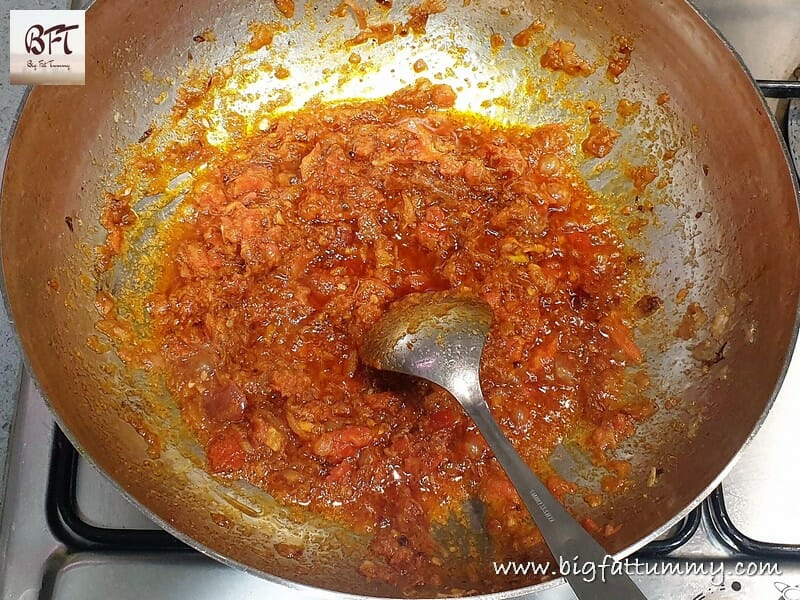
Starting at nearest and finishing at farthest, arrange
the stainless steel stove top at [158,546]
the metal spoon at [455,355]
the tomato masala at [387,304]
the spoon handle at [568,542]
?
the spoon handle at [568,542] → the metal spoon at [455,355] → the stainless steel stove top at [158,546] → the tomato masala at [387,304]

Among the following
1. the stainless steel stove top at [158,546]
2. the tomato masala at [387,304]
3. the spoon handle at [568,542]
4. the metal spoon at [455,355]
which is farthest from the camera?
the tomato masala at [387,304]

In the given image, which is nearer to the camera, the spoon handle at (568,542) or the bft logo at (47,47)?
the spoon handle at (568,542)

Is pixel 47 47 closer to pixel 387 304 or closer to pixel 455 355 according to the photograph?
pixel 387 304

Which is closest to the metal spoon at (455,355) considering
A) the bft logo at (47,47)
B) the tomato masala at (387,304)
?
the tomato masala at (387,304)

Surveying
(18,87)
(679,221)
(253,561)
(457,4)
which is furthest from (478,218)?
(18,87)

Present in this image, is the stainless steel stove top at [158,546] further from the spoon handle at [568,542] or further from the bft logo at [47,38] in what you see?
the bft logo at [47,38]

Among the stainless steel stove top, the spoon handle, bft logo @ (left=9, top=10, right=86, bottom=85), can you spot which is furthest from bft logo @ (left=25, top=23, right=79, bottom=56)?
the spoon handle

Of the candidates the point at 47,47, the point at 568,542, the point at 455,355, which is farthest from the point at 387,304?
the point at 47,47
